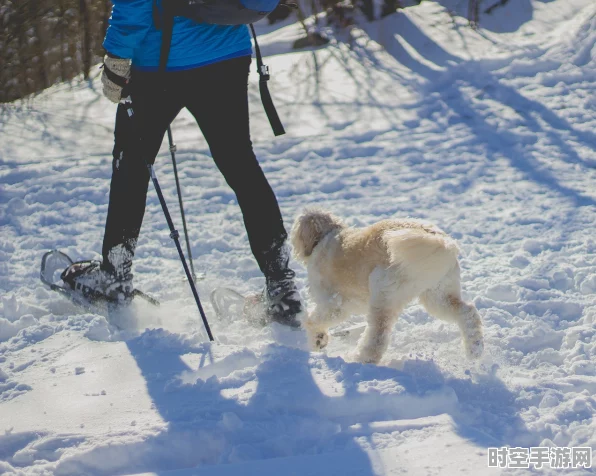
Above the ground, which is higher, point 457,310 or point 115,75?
point 115,75

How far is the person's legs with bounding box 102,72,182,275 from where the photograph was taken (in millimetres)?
3590

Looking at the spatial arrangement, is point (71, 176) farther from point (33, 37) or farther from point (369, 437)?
point (369, 437)

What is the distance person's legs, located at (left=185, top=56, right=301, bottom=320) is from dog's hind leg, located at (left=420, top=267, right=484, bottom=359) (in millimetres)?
826

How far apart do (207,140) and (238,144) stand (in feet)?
0.63

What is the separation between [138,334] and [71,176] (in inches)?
137

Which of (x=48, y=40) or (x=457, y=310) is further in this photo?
(x=48, y=40)

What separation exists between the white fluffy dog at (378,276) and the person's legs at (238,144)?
29 cm

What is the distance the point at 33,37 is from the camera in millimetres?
9141

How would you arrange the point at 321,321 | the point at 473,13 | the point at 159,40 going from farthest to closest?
the point at 473,13
the point at 321,321
the point at 159,40

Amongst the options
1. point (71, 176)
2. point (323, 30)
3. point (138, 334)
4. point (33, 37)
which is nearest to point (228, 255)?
point (138, 334)

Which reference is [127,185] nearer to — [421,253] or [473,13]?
[421,253]

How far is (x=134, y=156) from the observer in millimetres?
3730

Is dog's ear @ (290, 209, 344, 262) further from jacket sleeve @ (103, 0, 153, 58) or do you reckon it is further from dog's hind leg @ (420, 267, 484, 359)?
jacket sleeve @ (103, 0, 153, 58)

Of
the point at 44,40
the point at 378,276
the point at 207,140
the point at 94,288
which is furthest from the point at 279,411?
the point at 44,40
